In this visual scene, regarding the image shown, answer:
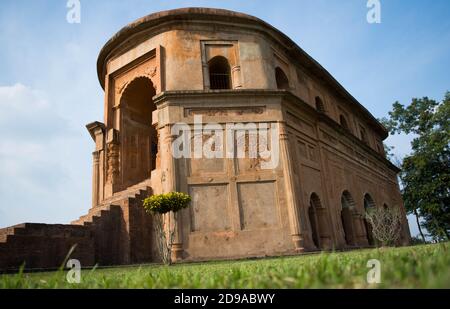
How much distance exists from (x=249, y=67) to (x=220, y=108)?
226 centimetres

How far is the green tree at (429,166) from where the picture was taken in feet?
69.9

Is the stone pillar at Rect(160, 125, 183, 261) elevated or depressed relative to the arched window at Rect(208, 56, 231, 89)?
depressed

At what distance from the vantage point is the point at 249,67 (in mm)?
11602

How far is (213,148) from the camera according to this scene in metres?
9.98

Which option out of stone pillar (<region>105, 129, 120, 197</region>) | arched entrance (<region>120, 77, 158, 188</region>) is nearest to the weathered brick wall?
stone pillar (<region>105, 129, 120, 197</region>)

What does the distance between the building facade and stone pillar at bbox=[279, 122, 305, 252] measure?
32 millimetres

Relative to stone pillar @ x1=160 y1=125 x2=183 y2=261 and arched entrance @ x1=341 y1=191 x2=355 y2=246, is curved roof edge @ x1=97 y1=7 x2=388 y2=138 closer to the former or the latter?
stone pillar @ x1=160 y1=125 x2=183 y2=261

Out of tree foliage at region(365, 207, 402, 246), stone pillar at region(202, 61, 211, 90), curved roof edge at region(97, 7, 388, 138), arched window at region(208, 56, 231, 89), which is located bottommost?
tree foliage at region(365, 207, 402, 246)

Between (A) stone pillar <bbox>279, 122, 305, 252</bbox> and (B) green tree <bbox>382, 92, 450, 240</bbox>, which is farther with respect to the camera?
(B) green tree <bbox>382, 92, 450, 240</bbox>

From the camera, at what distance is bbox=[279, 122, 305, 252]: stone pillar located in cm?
950

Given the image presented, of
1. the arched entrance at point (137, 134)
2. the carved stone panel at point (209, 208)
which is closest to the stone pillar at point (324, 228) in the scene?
the carved stone panel at point (209, 208)

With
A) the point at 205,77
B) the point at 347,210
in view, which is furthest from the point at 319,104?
the point at 205,77

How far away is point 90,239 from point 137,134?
5583mm
